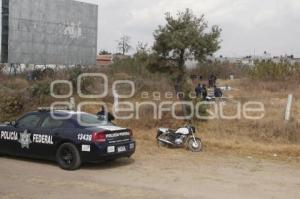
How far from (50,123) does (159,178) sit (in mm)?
3634

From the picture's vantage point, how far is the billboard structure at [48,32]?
5409 cm

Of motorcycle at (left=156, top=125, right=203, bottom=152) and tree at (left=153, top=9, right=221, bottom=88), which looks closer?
motorcycle at (left=156, top=125, right=203, bottom=152)

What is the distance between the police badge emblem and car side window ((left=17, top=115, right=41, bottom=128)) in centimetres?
25

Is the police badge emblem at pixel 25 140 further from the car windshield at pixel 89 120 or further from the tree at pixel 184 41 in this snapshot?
the tree at pixel 184 41

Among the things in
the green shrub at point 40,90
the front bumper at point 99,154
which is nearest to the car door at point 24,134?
the front bumper at point 99,154

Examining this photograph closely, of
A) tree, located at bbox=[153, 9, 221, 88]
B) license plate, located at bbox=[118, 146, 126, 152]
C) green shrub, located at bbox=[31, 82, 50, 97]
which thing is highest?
tree, located at bbox=[153, 9, 221, 88]

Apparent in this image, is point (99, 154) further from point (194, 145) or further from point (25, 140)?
point (194, 145)

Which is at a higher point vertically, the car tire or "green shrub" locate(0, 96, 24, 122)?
"green shrub" locate(0, 96, 24, 122)

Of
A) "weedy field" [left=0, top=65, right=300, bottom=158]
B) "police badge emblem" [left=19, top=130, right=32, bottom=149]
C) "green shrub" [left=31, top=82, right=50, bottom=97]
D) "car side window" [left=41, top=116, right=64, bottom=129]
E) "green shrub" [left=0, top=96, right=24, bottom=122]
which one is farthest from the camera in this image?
"green shrub" [left=31, top=82, right=50, bottom=97]

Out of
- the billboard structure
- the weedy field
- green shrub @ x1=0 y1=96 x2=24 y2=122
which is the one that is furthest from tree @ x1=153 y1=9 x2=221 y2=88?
the billboard structure

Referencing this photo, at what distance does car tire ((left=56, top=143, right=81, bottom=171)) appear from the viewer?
12664mm

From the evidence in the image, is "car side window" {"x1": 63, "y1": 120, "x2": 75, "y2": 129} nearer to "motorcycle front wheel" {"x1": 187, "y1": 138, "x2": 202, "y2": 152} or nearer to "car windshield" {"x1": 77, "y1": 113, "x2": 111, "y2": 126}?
"car windshield" {"x1": 77, "y1": 113, "x2": 111, "y2": 126}

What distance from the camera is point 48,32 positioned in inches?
2344

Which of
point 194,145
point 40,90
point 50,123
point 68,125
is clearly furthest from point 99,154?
point 40,90
